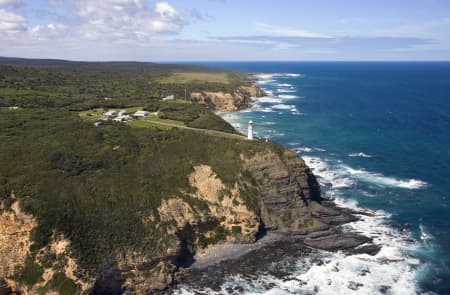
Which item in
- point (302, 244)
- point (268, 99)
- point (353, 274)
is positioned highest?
point (268, 99)

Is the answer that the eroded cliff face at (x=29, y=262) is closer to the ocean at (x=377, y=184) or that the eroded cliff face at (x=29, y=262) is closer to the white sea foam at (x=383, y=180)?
the ocean at (x=377, y=184)

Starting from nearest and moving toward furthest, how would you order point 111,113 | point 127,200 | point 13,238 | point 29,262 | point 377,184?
point 29,262 < point 13,238 < point 127,200 < point 377,184 < point 111,113

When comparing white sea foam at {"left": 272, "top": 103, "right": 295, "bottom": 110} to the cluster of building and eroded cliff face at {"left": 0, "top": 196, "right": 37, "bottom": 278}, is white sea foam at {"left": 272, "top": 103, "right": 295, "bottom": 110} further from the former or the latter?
eroded cliff face at {"left": 0, "top": 196, "right": 37, "bottom": 278}

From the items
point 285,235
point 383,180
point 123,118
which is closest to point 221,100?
point 123,118

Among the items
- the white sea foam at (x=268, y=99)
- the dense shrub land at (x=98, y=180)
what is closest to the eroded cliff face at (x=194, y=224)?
the dense shrub land at (x=98, y=180)

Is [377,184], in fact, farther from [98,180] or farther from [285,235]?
[98,180]

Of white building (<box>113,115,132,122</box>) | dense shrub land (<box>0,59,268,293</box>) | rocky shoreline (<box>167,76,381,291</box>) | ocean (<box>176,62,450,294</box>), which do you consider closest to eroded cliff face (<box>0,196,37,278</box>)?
dense shrub land (<box>0,59,268,293</box>)

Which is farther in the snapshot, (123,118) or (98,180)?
(123,118)
